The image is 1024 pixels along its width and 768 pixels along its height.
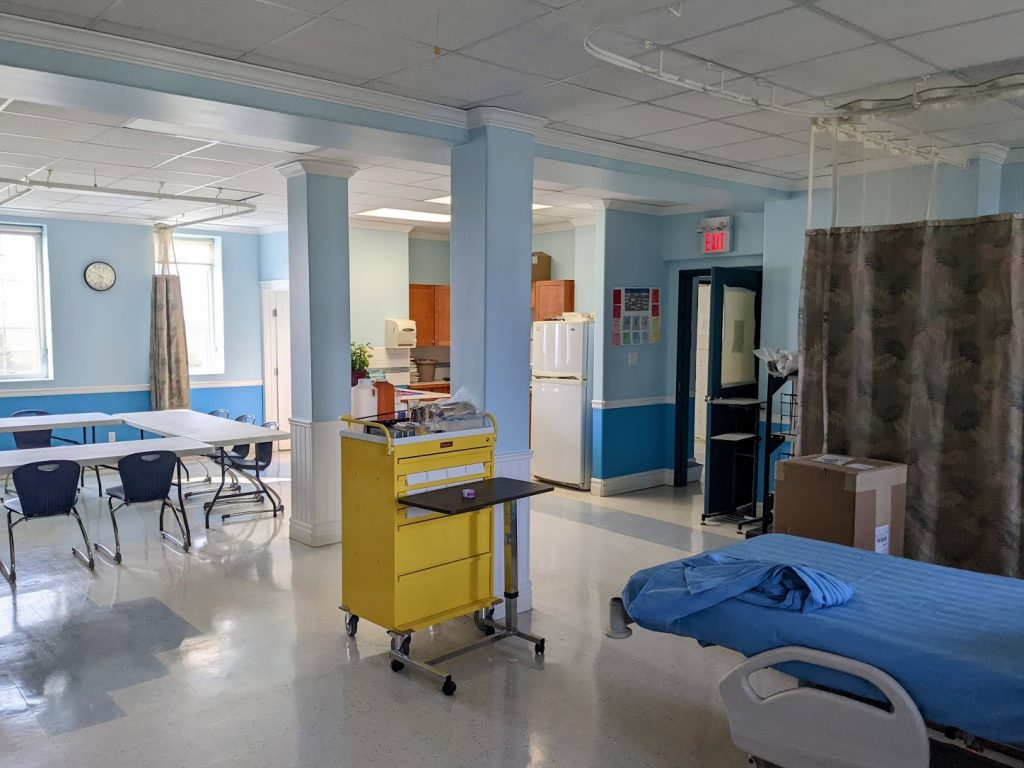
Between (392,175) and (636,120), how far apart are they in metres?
2.28

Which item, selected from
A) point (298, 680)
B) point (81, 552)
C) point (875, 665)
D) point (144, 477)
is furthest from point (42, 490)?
point (875, 665)

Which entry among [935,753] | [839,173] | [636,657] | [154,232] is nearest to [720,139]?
[839,173]

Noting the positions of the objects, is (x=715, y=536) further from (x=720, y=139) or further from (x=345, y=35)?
(x=345, y=35)

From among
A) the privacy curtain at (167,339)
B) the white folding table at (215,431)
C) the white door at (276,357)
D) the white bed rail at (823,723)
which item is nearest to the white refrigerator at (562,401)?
the white folding table at (215,431)

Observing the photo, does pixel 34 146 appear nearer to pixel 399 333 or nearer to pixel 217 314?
pixel 399 333

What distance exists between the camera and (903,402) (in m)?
3.84

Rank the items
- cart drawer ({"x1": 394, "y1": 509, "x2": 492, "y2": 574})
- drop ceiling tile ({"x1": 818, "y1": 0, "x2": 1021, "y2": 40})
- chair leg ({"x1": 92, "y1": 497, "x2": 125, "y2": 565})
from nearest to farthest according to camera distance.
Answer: drop ceiling tile ({"x1": 818, "y1": 0, "x2": 1021, "y2": 40}), cart drawer ({"x1": 394, "y1": 509, "x2": 492, "y2": 574}), chair leg ({"x1": 92, "y1": 497, "x2": 125, "y2": 565})

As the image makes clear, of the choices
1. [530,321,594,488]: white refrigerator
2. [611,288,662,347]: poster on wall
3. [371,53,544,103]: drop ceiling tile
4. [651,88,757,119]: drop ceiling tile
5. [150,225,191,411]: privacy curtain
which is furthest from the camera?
[150,225,191,411]: privacy curtain

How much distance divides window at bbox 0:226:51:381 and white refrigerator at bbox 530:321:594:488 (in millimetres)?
5397

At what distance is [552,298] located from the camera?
28.6 ft

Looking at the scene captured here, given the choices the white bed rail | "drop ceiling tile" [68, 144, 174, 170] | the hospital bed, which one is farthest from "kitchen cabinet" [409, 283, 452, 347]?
Result: the white bed rail

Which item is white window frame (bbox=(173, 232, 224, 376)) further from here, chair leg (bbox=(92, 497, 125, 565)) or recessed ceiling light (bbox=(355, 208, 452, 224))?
chair leg (bbox=(92, 497, 125, 565))

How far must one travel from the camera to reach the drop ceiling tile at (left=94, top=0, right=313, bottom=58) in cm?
291

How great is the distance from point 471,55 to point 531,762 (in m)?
2.91
